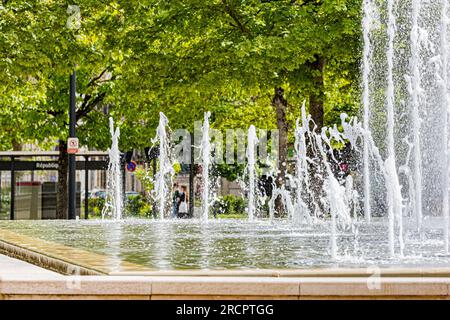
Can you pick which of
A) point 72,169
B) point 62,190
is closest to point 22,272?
point 72,169

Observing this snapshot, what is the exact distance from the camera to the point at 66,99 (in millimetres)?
32469

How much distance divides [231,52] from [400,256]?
12.7 m

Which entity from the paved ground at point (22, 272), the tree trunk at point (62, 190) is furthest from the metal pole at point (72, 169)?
the paved ground at point (22, 272)

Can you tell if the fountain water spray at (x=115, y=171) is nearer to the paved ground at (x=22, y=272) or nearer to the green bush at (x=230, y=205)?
the green bush at (x=230, y=205)

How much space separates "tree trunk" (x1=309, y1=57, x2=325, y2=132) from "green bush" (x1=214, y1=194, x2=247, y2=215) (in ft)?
53.5

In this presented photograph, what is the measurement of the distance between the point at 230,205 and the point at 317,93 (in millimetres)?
17674

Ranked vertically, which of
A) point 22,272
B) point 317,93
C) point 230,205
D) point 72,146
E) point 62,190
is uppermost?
point 317,93

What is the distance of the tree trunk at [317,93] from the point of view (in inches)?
972

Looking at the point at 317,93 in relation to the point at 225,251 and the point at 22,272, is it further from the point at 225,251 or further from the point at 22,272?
the point at 22,272

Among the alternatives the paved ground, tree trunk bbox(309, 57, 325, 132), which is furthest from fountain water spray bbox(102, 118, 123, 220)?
the paved ground

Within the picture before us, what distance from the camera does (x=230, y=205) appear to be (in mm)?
41875

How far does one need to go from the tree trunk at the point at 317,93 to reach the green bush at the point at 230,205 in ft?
53.5

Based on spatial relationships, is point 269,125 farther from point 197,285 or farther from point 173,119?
point 197,285

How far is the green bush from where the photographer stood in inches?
1636
